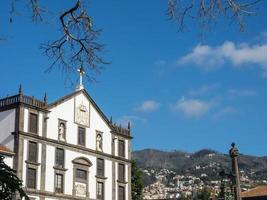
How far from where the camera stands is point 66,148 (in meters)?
49.6

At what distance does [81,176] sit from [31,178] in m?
6.15

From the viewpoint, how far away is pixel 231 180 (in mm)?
33375

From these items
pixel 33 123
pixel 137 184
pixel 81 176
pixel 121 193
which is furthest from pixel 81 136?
pixel 137 184

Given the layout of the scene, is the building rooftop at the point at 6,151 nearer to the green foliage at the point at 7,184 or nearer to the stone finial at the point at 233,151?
the stone finial at the point at 233,151

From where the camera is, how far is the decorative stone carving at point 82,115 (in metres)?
51.5

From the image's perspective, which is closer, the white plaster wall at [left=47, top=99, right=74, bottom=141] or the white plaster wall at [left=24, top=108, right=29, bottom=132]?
the white plaster wall at [left=24, top=108, right=29, bottom=132]

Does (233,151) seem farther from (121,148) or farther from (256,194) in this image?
(256,194)

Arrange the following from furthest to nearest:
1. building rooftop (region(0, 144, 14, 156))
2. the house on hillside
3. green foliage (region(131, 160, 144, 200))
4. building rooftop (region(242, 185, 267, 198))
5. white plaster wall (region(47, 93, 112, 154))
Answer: building rooftop (region(242, 185, 267, 198)), the house on hillside, green foliage (region(131, 160, 144, 200)), white plaster wall (region(47, 93, 112, 154)), building rooftop (region(0, 144, 14, 156))

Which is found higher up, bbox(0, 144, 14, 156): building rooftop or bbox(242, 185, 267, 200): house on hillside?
bbox(0, 144, 14, 156): building rooftop

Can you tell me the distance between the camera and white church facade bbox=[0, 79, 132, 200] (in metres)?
45.6

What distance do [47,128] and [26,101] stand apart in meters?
2.99

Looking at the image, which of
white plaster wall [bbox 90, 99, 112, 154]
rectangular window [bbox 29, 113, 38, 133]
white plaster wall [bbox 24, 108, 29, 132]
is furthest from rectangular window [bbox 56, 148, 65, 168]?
white plaster wall [bbox 90, 99, 112, 154]

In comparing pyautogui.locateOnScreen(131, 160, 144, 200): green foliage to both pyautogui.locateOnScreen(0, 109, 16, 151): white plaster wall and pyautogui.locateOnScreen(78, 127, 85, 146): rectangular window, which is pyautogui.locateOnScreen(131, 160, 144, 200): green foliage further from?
pyautogui.locateOnScreen(0, 109, 16, 151): white plaster wall

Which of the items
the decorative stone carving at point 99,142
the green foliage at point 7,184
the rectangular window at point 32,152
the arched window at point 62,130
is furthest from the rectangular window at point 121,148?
the green foliage at point 7,184
